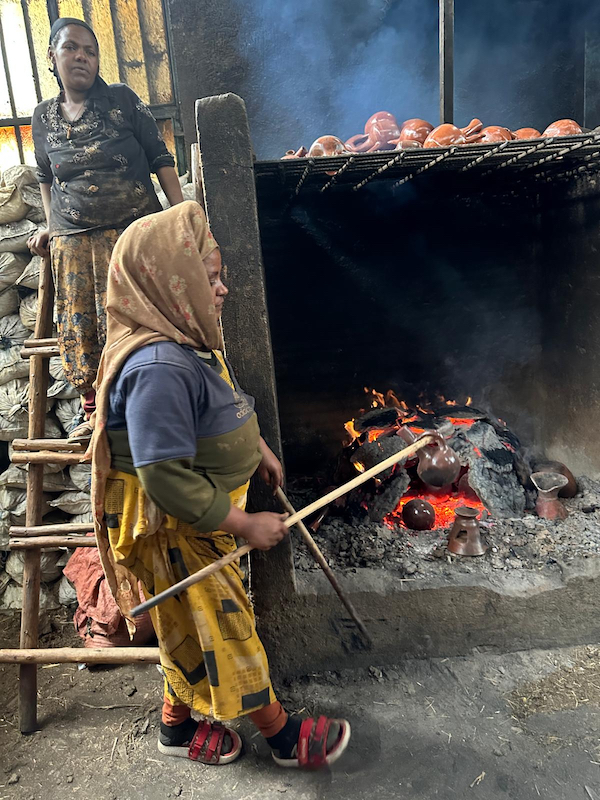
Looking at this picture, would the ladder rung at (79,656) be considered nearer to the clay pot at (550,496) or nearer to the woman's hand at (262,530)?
the woman's hand at (262,530)

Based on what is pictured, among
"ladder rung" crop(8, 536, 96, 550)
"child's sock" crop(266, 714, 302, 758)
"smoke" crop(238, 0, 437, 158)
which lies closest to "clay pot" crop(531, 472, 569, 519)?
"child's sock" crop(266, 714, 302, 758)

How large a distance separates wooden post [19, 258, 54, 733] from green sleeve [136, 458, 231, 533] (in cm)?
154

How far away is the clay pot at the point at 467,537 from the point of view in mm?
→ 3039

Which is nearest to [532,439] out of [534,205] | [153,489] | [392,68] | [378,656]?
[534,205]

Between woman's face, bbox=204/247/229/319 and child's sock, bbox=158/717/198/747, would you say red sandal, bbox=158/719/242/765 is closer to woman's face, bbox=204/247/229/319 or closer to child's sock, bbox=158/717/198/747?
child's sock, bbox=158/717/198/747

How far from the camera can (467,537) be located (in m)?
3.06

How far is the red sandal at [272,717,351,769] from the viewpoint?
237 cm

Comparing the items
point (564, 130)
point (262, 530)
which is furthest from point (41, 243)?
point (564, 130)

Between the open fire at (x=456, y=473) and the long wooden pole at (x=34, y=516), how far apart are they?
1935 millimetres

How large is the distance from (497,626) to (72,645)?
274cm

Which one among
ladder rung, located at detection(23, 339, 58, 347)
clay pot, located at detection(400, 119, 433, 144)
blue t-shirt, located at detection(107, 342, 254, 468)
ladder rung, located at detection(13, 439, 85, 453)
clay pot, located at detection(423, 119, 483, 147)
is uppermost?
clay pot, located at detection(400, 119, 433, 144)

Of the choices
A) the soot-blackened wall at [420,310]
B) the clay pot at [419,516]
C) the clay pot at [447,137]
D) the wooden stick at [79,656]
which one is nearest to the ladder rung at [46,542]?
the wooden stick at [79,656]

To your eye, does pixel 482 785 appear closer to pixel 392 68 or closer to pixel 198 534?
pixel 198 534

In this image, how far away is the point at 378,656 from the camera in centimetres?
292
